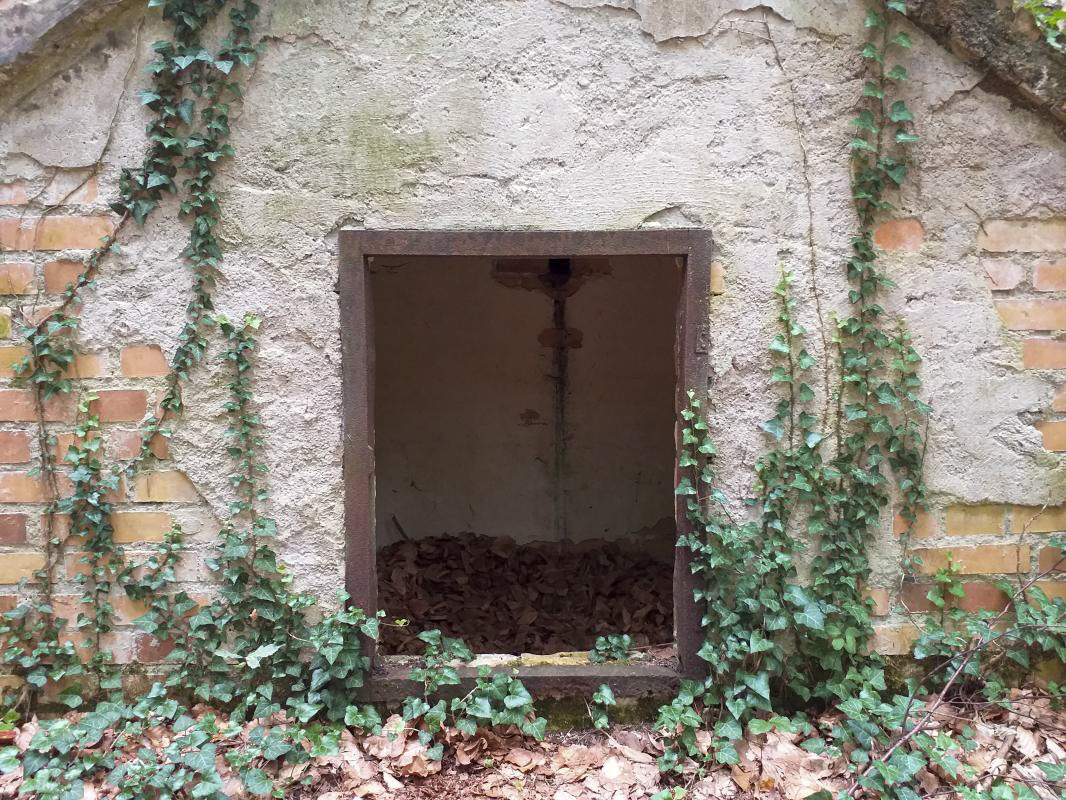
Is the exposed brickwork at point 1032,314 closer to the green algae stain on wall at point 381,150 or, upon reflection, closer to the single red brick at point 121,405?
the green algae stain on wall at point 381,150

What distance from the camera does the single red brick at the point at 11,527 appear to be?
2326 mm

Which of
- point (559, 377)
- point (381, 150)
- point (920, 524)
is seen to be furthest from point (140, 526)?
point (559, 377)

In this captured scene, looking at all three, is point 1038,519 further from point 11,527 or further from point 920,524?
point 11,527

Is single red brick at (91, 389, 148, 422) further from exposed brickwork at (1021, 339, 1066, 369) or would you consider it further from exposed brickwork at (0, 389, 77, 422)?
exposed brickwork at (1021, 339, 1066, 369)

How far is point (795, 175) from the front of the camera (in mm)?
2303

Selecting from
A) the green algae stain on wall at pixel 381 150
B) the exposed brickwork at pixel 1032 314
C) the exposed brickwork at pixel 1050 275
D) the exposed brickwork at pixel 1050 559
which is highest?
the green algae stain on wall at pixel 381 150

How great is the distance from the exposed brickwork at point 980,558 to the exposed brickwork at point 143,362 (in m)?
2.32

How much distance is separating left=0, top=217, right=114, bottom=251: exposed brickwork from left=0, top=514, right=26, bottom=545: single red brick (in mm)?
781

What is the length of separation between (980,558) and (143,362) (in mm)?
2568

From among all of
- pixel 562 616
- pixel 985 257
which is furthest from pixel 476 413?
pixel 985 257

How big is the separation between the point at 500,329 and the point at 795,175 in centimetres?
274

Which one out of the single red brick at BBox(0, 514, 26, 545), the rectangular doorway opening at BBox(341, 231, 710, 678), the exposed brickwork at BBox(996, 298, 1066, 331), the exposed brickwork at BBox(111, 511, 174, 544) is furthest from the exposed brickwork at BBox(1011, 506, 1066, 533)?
the single red brick at BBox(0, 514, 26, 545)

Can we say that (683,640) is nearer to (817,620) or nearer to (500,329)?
(817,620)

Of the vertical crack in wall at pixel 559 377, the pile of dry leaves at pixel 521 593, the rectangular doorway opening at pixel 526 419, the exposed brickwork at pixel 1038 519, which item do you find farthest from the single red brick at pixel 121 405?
the vertical crack in wall at pixel 559 377
